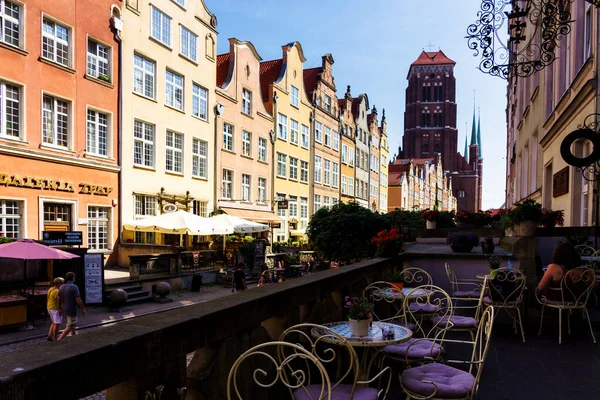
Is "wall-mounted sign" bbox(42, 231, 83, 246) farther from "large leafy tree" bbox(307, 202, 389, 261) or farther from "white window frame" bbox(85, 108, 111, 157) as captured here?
"large leafy tree" bbox(307, 202, 389, 261)

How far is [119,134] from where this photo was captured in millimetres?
21688

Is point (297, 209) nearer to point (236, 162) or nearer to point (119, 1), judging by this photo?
point (236, 162)

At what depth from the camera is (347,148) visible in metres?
49.4

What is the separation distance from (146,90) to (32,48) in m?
6.28

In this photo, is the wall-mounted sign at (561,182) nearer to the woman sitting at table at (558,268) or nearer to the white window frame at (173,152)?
the woman sitting at table at (558,268)

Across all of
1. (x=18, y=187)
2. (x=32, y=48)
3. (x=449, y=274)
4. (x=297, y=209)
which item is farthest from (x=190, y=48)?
(x=449, y=274)

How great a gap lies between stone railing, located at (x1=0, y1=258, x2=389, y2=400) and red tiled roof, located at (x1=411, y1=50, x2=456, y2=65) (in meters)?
96.1

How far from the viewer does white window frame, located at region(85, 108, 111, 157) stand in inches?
806

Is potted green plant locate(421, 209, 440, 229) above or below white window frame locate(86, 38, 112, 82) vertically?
below

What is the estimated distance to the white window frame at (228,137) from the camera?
97.5 ft

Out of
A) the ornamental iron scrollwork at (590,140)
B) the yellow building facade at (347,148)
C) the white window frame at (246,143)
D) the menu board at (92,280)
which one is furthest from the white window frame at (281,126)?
the ornamental iron scrollwork at (590,140)

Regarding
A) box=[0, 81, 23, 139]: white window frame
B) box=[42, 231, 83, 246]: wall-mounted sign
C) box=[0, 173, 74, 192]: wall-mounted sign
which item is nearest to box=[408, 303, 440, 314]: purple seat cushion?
box=[42, 231, 83, 246]: wall-mounted sign

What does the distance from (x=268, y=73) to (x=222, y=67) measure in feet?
20.4

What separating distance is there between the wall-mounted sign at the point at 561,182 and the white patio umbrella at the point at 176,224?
43.2ft
